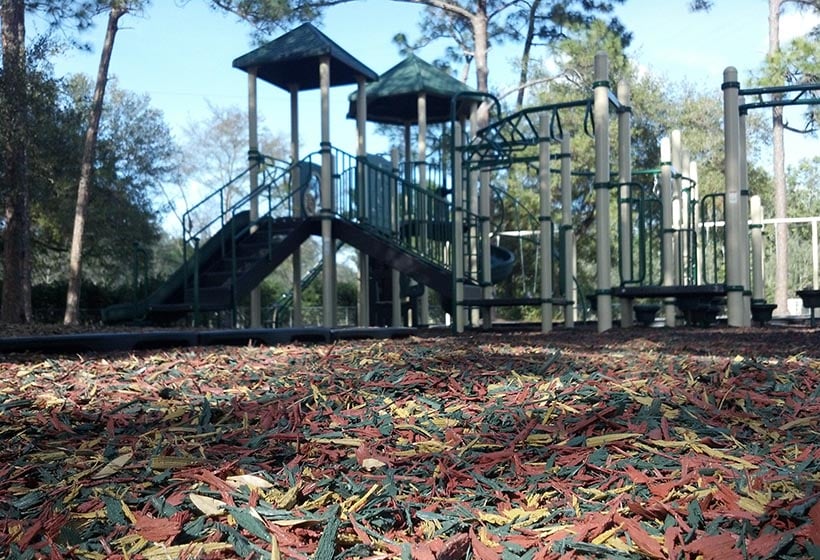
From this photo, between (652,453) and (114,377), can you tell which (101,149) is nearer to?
(114,377)

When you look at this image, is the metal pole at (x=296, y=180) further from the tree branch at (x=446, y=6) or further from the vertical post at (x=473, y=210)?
the tree branch at (x=446, y=6)

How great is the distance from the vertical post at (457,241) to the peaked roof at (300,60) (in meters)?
2.78

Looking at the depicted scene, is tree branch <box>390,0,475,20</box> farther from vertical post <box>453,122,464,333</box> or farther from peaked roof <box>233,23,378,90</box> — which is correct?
vertical post <box>453,122,464,333</box>

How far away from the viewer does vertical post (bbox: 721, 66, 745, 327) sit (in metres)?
9.72

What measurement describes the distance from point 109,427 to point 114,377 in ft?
4.76

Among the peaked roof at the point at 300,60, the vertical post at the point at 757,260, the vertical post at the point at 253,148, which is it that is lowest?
the vertical post at the point at 757,260

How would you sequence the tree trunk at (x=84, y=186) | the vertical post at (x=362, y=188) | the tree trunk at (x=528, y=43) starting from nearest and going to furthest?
the vertical post at (x=362, y=188)
the tree trunk at (x=84, y=186)
the tree trunk at (x=528, y=43)

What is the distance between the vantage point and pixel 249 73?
13.4m

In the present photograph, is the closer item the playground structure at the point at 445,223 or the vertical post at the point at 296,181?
the playground structure at the point at 445,223

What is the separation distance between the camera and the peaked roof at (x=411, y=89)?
15.3m

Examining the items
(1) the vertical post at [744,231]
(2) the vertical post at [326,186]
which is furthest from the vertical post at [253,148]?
(1) the vertical post at [744,231]

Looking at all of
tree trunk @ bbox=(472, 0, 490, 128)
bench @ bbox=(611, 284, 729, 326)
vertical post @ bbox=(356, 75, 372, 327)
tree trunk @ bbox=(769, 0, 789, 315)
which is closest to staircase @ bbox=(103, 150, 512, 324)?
vertical post @ bbox=(356, 75, 372, 327)

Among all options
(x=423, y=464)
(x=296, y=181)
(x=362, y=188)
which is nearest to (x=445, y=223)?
(x=362, y=188)

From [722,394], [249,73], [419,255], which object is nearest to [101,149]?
[249,73]
